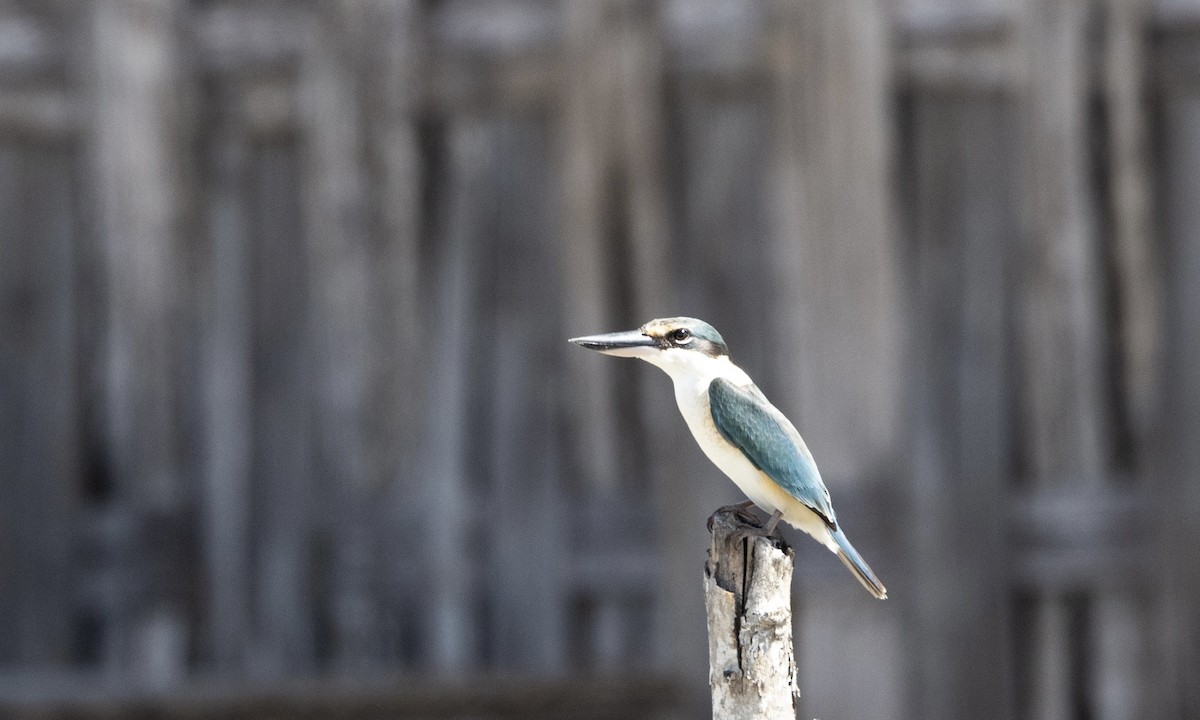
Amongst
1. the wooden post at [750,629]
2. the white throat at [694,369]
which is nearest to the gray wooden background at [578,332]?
the white throat at [694,369]

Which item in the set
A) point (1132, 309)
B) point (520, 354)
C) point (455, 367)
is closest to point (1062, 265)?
point (1132, 309)

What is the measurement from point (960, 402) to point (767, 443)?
2332mm

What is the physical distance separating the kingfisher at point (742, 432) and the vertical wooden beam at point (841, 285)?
1.90 metres

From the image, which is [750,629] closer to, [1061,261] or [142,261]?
[1061,261]

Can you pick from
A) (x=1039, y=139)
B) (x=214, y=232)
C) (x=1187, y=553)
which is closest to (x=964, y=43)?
(x=1039, y=139)

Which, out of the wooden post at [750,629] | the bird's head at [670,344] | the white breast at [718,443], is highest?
the bird's head at [670,344]

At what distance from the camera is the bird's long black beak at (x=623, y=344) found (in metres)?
3.37

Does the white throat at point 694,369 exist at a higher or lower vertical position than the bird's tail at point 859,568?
higher

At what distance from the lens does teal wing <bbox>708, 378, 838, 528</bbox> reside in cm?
360

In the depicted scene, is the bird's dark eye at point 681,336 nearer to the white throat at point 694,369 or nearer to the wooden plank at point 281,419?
the white throat at point 694,369

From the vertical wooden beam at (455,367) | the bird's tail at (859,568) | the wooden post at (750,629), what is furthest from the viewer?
the vertical wooden beam at (455,367)

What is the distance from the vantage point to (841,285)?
223 inches

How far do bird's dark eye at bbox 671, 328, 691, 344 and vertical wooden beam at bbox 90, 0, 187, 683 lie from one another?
2872mm

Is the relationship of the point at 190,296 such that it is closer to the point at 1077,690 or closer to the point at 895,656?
the point at 895,656
